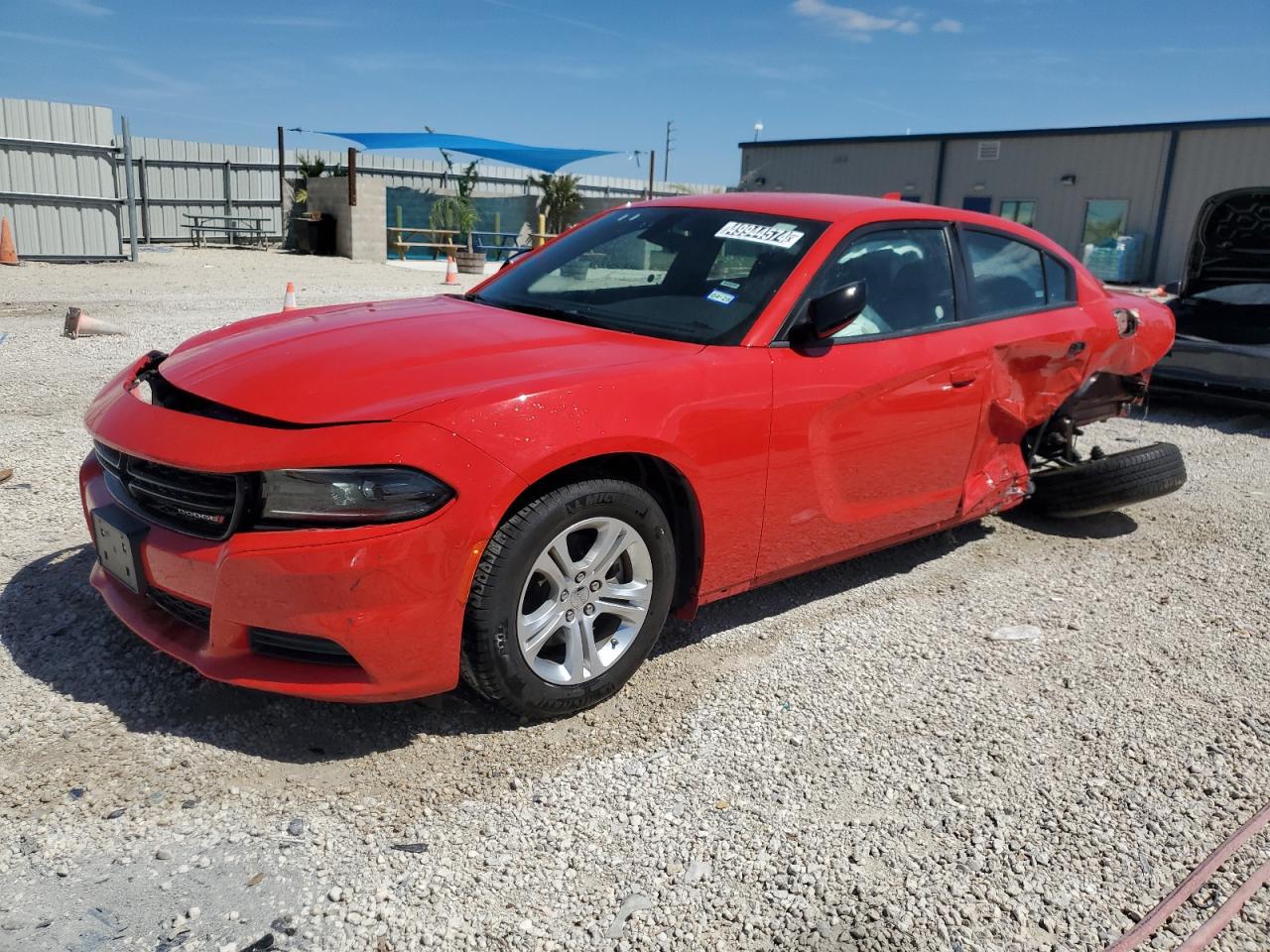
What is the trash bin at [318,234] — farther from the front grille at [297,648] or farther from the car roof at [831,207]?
the front grille at [297,648]

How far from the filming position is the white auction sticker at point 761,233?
384cm

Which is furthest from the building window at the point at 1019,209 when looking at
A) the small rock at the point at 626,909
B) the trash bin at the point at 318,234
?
the small rock at the point at 626,909

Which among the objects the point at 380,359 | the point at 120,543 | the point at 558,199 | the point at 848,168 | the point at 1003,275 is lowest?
the point at 120,543

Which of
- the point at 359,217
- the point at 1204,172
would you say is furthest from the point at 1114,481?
the point at 1204,172

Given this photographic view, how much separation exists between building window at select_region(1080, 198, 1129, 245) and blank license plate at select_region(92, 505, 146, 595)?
91.8 feet

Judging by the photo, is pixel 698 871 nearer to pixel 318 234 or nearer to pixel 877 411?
pixel 877 411

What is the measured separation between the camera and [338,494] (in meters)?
2.63

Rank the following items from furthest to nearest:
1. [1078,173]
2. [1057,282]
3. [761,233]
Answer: [1078,173] → [1057,282] → [761,233]

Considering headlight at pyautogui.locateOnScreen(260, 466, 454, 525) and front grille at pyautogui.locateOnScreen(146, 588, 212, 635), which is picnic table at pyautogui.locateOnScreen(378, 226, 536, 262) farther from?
headlight at pyautogui.locateOnScreen(260, 466, 454, 525)

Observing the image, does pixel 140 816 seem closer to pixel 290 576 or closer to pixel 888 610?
pixel 290 576

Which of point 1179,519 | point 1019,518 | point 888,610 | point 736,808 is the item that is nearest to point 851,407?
point 888,610

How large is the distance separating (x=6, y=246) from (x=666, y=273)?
1631 cm

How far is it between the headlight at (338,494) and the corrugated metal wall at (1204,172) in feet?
84.5

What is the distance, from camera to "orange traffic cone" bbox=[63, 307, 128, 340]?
964 centimetres
